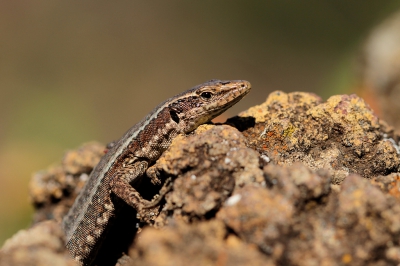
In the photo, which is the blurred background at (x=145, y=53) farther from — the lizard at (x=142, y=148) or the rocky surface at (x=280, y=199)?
the rocky surface at (x=280, y=199)

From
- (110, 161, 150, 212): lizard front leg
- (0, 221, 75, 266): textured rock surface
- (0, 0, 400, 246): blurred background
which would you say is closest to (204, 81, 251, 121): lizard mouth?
(110, 161, 150, 212): lizard front leg

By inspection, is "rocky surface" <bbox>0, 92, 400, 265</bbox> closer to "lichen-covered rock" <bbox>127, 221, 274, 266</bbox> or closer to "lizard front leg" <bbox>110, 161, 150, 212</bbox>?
"lichen-covered rock" <bbox>127, 221, 274, 266</bbox>

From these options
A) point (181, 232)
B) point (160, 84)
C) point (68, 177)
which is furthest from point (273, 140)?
point (160, 84)

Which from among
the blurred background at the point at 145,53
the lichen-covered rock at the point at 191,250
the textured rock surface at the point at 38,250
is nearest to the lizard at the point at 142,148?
the textured rock surface at the point at 38,250

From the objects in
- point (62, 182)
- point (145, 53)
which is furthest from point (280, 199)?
point (145, 53)

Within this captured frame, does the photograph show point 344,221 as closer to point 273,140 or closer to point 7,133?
point 273,140

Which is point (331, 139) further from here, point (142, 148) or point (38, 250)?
point (38, 250)
